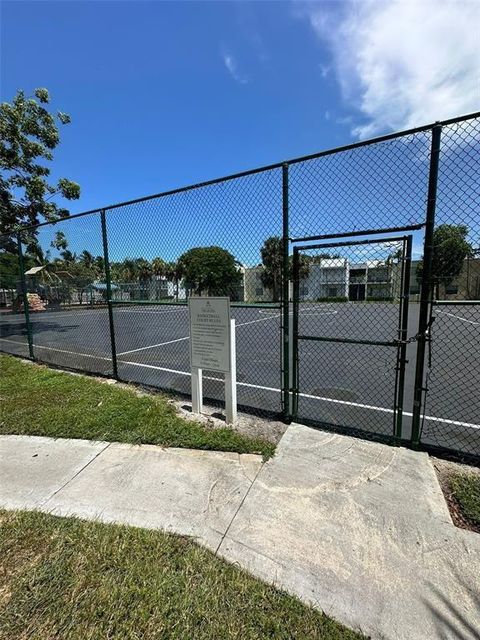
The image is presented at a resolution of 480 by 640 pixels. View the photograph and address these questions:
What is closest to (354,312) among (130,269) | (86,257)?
(130,269)

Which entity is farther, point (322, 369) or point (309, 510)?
point (322, 369)

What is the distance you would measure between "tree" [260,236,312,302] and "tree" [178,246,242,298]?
13.6 inches

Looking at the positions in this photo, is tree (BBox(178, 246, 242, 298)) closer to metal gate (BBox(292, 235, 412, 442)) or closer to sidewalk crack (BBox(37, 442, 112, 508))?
metal gate (BBox(292, 235, 412, 442))

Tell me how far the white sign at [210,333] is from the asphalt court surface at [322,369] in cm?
77

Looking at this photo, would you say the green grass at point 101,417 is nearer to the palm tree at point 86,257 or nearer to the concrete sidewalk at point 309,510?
the concrete sidewalk at point 309,510

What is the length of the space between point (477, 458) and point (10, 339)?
12.6 metres

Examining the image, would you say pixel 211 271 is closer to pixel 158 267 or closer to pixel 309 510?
pixel 158 267

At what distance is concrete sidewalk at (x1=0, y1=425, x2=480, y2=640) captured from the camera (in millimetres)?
1903

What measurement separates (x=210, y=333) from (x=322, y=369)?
3.66 m

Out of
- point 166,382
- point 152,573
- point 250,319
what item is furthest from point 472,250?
point 250,319

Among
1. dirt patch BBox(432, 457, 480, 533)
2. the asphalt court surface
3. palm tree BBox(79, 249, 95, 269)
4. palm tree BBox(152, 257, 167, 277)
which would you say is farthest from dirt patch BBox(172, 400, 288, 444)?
palm tree BBox(79, 249, 95, 269)

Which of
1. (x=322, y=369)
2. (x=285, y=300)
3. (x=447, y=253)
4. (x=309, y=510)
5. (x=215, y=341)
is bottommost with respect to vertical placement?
(x=322, y=369)

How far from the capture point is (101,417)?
4328 millimetres

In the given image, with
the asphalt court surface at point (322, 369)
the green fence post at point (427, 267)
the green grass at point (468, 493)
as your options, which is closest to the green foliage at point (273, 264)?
the asphalt court surface at point (322, 369)
